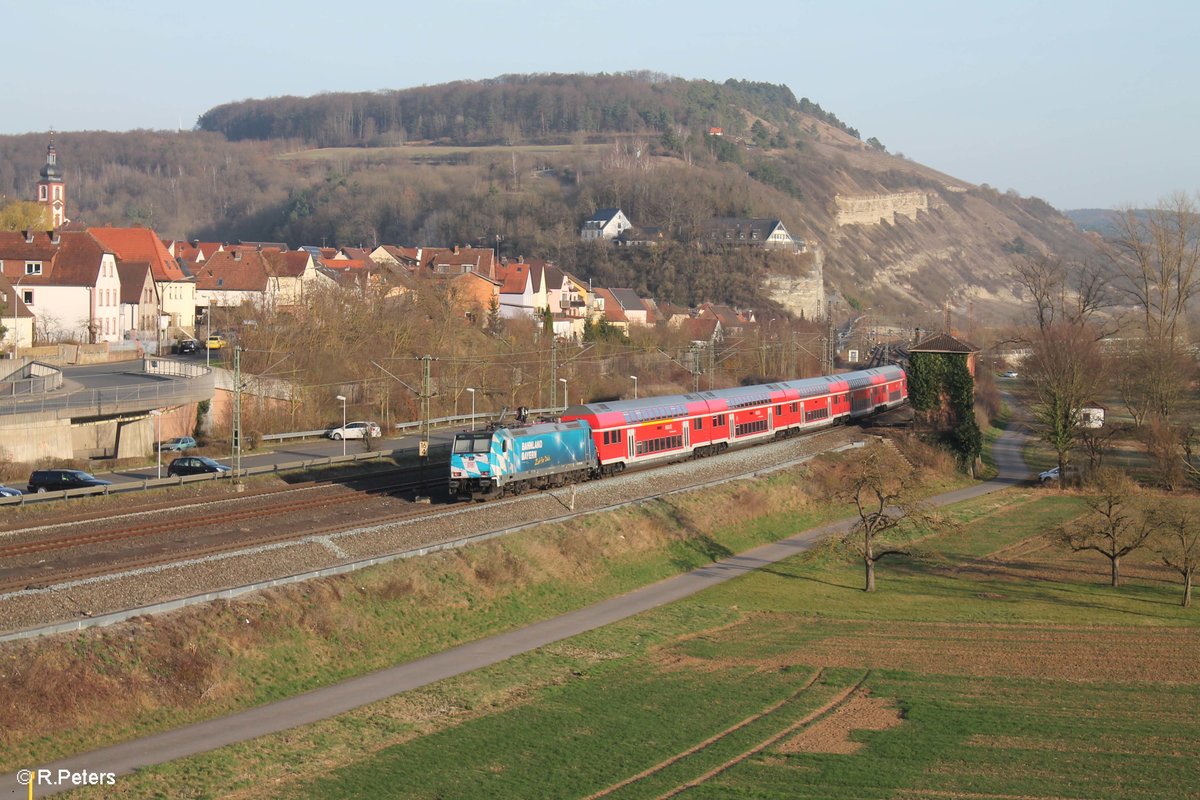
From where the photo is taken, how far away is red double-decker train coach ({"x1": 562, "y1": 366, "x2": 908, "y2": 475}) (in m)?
48.2

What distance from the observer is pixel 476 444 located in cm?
4088

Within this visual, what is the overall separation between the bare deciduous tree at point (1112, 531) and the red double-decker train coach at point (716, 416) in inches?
637

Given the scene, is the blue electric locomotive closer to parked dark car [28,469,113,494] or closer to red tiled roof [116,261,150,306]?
parked dark car [28,469,113,494]

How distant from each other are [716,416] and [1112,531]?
65.7 feet

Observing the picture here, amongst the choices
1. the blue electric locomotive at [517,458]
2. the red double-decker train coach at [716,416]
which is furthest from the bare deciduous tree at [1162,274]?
the blue electric locomotive at [517,458]

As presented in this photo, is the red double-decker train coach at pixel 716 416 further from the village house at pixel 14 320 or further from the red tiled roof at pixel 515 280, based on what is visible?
the red tiled roof at pixel 515 280

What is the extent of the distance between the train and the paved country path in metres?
6.70

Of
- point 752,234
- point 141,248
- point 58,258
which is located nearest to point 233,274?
point 141,248

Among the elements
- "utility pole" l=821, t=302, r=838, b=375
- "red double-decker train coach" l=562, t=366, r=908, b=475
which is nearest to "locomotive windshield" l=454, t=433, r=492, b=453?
"red double-decker train coach" l=562, t=366, r=908, b=475

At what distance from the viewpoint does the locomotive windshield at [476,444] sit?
4088 cm

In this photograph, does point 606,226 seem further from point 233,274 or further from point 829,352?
point 829,352

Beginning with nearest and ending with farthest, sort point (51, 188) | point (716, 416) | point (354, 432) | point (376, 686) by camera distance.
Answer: point (376, 686) < point (716, 416) < point (354, 432) < point (51, 188)

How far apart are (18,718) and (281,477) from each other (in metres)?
24.4

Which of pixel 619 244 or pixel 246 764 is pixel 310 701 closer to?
pixel 246 764
